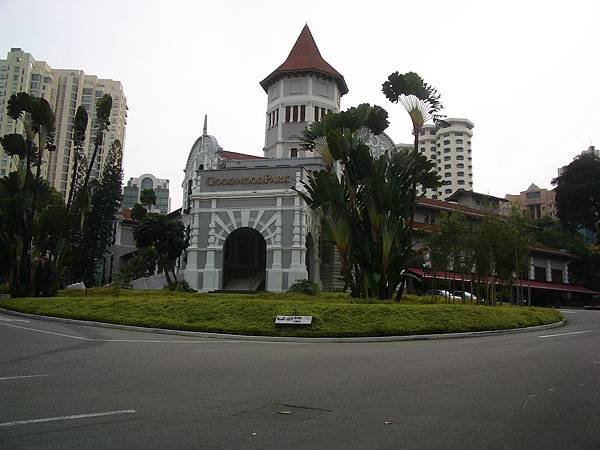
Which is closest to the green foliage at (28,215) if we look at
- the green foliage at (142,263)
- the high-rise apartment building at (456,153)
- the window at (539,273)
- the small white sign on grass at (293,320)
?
the green foliage at (142,263)

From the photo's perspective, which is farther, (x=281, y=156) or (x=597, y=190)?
(x=597, y=190)

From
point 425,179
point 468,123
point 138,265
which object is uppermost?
point 468,123

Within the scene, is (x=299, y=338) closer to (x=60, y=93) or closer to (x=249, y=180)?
(x=249, y=180)

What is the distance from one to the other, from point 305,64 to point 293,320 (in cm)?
3813

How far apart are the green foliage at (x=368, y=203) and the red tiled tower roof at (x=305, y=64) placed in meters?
28.0

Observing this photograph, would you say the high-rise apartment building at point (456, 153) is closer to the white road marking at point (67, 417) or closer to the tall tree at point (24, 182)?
the tall tree at point (24, 182)

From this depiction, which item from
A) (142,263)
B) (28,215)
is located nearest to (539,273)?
(142,263)

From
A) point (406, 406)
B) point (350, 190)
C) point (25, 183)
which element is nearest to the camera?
point (406, 406)

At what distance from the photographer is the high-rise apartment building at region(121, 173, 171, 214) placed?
88.4 meters

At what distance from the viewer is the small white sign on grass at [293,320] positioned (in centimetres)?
1653

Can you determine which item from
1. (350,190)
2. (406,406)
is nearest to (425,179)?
(350,190)

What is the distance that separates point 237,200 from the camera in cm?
3628

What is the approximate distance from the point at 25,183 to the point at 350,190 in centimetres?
1716

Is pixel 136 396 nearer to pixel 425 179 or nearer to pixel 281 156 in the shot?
pixel 425 179
